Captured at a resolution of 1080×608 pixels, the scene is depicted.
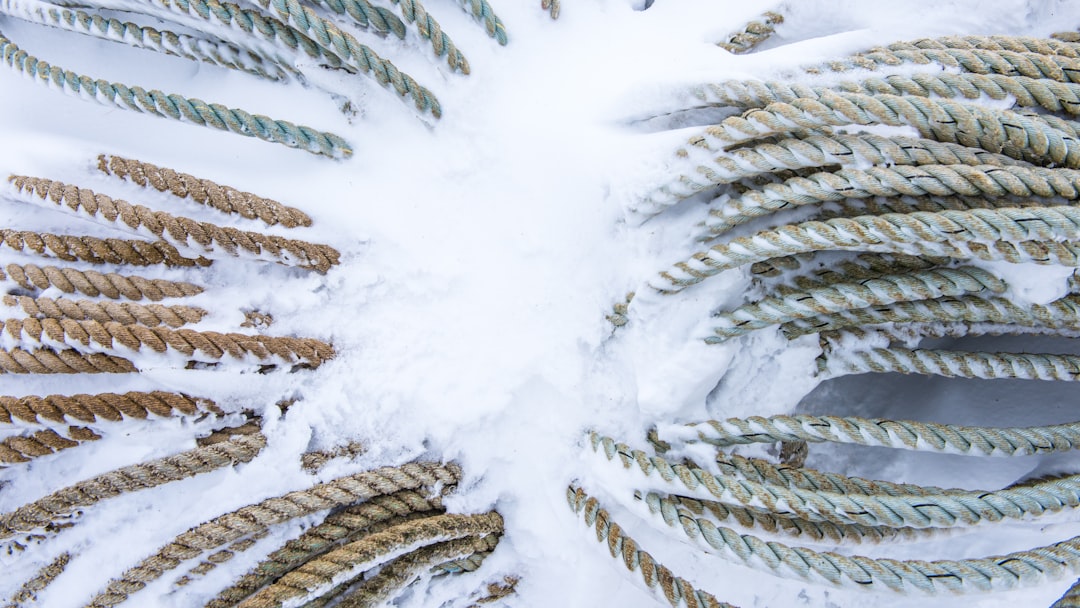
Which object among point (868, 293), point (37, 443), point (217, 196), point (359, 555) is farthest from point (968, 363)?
point (37, 443)

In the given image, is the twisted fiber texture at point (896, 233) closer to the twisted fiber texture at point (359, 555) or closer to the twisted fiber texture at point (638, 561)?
the twisted fiber texture at point (638, 561)

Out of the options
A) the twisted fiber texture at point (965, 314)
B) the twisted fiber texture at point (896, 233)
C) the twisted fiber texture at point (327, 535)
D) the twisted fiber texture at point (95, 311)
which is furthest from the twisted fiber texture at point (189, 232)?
the twisted fiber texture at point (965, 314)

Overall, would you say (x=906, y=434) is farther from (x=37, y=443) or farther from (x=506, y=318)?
(x=37, y=443)

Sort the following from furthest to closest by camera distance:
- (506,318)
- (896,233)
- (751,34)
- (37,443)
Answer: (751,34) → (506,318) → (37,443) → (896,233)

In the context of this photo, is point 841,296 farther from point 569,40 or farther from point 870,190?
point 569,40

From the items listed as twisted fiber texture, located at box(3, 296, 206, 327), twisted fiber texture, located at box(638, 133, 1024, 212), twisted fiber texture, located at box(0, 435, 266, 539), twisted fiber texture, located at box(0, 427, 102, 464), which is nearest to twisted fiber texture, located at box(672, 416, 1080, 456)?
twisted fiber texture, located at box(638, 133, 1024, 212)
